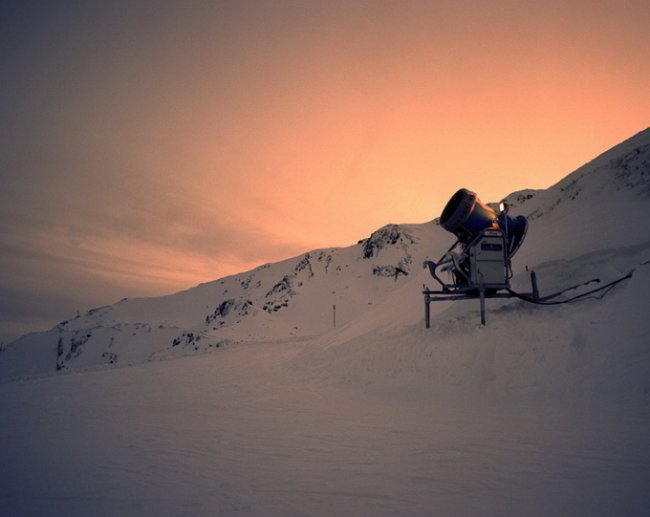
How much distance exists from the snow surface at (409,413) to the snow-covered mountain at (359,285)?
0.12 meters

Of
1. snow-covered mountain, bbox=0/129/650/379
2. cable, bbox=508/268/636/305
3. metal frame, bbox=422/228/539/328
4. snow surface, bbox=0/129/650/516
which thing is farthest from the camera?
snow-covered mountain, bbox=0/129/650/379

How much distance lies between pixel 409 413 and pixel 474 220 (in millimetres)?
5910

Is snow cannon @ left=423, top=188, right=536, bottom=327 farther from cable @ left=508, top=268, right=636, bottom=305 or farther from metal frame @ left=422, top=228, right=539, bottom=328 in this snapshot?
cable @ left=508, top=268, right=636, bottom=305

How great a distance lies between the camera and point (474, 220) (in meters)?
10.5

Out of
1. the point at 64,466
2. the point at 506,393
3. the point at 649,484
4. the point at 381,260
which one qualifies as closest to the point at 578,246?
the point at 506,393

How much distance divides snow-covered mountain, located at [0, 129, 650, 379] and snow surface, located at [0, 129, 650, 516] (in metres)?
0.12

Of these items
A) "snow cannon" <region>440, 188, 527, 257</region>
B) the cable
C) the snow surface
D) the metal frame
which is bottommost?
the snow surface

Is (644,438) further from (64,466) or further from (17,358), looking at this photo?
(17,358)

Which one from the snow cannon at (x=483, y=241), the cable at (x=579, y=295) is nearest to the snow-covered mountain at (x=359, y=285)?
the cable at (x=579, y=295)

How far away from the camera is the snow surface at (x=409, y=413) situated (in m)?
3.55

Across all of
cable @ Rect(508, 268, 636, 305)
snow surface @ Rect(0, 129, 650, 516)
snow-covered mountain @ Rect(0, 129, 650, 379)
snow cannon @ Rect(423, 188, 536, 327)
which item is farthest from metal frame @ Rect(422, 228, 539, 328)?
snow-covered mountain @ Rect(0, 129, 650, 379)

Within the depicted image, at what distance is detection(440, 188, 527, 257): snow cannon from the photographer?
Result: 1049 cm

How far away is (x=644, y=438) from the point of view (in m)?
4.90

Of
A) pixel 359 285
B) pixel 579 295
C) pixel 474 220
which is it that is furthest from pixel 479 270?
pixel 359 285
